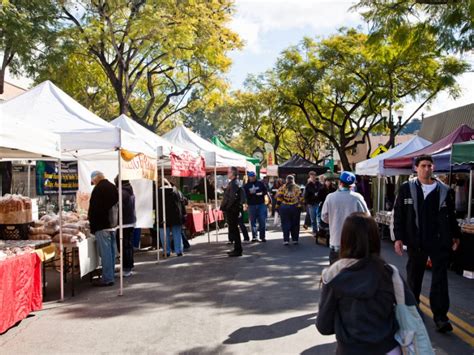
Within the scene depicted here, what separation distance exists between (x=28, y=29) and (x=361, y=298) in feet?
56.6

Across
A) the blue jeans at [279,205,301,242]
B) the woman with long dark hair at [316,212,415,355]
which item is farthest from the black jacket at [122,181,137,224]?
the woman with long dark hair at [316,212,415,355]

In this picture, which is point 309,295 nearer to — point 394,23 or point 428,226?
point 428,226

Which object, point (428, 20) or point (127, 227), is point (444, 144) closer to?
point (428, 20)

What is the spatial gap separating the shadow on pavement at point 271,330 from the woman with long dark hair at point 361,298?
2834 mm

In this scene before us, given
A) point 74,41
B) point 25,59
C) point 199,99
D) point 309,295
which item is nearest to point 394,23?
point 309,295

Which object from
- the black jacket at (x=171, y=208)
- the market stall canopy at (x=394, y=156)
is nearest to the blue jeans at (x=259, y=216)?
the black jacket at (x=171, y=208)

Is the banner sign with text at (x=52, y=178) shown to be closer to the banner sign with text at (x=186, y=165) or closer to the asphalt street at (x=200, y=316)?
the banner sign with text at (x=186, y=165)

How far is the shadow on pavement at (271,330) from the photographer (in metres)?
5.54

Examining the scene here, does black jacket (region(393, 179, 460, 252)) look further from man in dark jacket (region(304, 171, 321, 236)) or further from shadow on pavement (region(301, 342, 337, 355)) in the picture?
man in dark jacket (region(304, 171, 321, 236))

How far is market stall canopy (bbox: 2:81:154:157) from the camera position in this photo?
752 cm

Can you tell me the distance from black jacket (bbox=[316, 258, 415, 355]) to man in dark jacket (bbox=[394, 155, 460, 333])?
284 cm

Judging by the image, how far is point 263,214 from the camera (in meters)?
14.6

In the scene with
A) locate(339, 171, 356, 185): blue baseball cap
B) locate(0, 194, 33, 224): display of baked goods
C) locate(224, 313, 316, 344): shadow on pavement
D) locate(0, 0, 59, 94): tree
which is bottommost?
locate(224, 313, 316, 344): shadow on pavement

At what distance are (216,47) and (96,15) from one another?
5174 mm
